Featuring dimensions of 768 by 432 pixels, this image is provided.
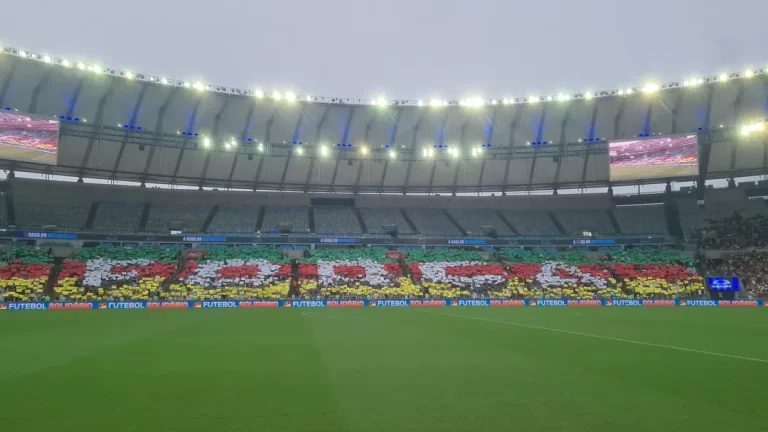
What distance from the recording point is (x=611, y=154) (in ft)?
143

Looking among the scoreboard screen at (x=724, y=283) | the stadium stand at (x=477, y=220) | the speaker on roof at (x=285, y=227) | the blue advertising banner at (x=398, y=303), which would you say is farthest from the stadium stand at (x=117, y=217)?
the scoreboard screen at (x=724, y=283)

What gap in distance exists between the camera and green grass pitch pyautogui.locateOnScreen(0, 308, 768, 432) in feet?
23.4

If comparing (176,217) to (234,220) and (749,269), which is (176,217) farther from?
(749,269)

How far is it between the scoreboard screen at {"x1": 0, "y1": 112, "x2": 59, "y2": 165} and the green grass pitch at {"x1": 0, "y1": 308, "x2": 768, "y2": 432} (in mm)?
23009

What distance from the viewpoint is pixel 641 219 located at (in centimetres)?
5097

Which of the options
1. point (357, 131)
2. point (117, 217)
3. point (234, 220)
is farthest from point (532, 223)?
point (117, 217)

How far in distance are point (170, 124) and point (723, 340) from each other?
1721 inches

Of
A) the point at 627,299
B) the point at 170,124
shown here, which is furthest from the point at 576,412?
the point at 170,124

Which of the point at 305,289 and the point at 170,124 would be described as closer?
the point at 305,289

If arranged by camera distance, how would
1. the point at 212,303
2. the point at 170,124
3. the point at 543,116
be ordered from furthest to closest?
1. the point at 543,116
2. the point at 170,124
3. the point at 212,303

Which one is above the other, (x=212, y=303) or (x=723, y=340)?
(x=723, y=340)

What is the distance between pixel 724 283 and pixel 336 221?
1407 inches

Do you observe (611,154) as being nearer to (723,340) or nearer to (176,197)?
(723,340)

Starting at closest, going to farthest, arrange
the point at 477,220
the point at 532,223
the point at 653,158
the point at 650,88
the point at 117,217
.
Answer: the point at 650,88
the point at 653,158
the point at 117,217
the point at 532,223
the point at 477,220
